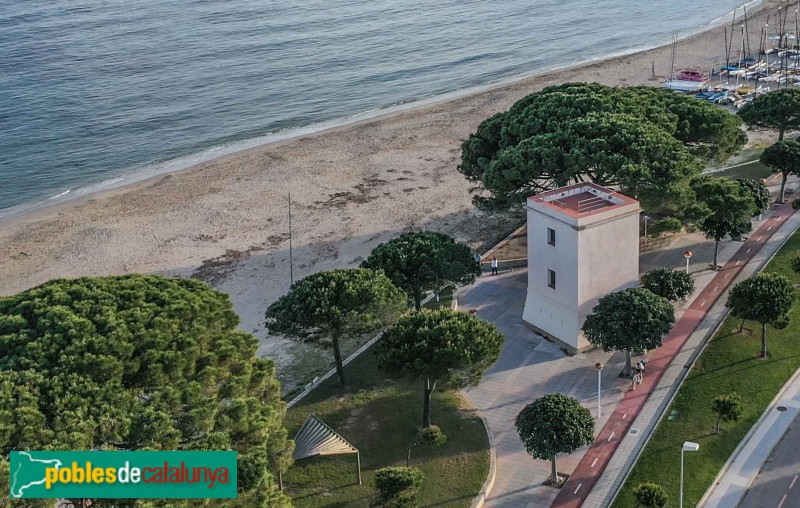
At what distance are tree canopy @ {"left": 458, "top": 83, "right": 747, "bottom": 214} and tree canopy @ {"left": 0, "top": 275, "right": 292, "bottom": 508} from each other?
2072 cm

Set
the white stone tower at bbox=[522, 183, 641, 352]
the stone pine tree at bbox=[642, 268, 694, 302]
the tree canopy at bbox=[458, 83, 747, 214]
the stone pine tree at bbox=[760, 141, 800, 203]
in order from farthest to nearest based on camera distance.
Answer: the stone pine tree at bbox=[760, 141, 800, 203], the tree canopy at bbox=[458, 83, 747, 214], the stone pine tree at bbox=[642, 268, 694, 302], the white stone tower at bbox=[522, 183, 641, 352]

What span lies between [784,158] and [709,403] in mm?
24693

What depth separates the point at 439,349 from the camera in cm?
3225

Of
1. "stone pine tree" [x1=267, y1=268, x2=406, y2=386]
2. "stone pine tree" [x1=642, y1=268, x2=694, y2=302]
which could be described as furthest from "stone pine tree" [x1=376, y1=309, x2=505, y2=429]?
"stone pine tree" [x1=642, y1=268, x2=694, y2=302]

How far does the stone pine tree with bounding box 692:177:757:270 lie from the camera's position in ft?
149

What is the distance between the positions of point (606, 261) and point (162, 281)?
20093mm

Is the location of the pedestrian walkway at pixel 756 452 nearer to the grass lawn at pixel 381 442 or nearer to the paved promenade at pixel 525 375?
the paved promenade at pixel 525 375

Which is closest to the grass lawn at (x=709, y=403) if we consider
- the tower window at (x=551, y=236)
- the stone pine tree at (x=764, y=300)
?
the stone pine tree at (x=764, y=300)

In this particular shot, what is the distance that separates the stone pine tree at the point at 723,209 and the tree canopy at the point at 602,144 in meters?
1.38

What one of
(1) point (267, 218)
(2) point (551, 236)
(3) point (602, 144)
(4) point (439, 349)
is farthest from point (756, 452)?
(1) point (267, 218)

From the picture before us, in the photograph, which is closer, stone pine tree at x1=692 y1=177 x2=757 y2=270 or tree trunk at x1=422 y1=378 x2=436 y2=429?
tree trunk at x1=422 y1=378 x2=436 y2=429

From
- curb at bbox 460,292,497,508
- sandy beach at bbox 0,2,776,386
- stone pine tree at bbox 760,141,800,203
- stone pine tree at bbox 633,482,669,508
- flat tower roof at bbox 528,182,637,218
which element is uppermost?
flat tower roof at bbox 528,182,637,218

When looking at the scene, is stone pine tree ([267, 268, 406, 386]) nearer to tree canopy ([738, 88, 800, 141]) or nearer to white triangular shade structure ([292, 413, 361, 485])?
white triangular shade structure ([292, 413, 361, 485])

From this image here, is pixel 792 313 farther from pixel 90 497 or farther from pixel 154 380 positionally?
pixel 90 497
